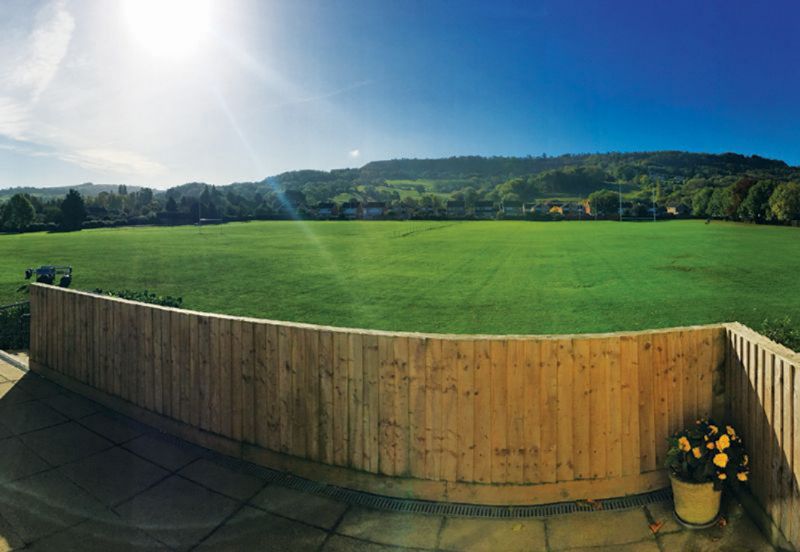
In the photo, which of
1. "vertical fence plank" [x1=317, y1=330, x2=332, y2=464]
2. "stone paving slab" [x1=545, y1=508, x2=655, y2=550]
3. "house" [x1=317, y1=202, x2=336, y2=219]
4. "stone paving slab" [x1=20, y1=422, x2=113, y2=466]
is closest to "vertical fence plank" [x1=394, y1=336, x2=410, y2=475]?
"vertical fence plank" [x1=317, y1=330, x2=332, y2=464]

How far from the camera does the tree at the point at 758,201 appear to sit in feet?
254

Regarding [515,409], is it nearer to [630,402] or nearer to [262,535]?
[630,402]

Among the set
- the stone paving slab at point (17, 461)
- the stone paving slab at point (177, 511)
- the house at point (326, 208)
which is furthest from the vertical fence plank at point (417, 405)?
the house at point (326, 208)

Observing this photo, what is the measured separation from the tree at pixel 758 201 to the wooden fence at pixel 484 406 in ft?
290

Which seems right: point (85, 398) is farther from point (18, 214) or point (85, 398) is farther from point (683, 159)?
point (683, 159)

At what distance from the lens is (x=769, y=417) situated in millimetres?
4156

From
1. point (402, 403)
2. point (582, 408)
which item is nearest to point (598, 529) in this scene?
point (582, 408)

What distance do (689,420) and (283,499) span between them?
3.74 metres

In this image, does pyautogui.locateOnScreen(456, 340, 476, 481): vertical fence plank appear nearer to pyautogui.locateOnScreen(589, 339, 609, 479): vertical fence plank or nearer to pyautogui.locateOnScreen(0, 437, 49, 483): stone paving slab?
pyautogui.locateOnScreen(589, 339, 609, 479): vertical fence plank

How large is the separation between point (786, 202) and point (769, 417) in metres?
84.0

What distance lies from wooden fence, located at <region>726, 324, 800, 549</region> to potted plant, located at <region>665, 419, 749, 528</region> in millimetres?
Result: 161

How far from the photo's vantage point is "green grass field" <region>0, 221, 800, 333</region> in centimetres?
1691

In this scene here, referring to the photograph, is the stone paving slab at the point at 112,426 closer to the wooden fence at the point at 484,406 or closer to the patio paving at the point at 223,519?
the patio paving at the point at 223,519

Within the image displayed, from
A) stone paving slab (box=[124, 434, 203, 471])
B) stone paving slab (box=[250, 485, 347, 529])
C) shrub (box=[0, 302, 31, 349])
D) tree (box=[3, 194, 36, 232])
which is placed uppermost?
tree (box=[3, 194, 36, 232])
